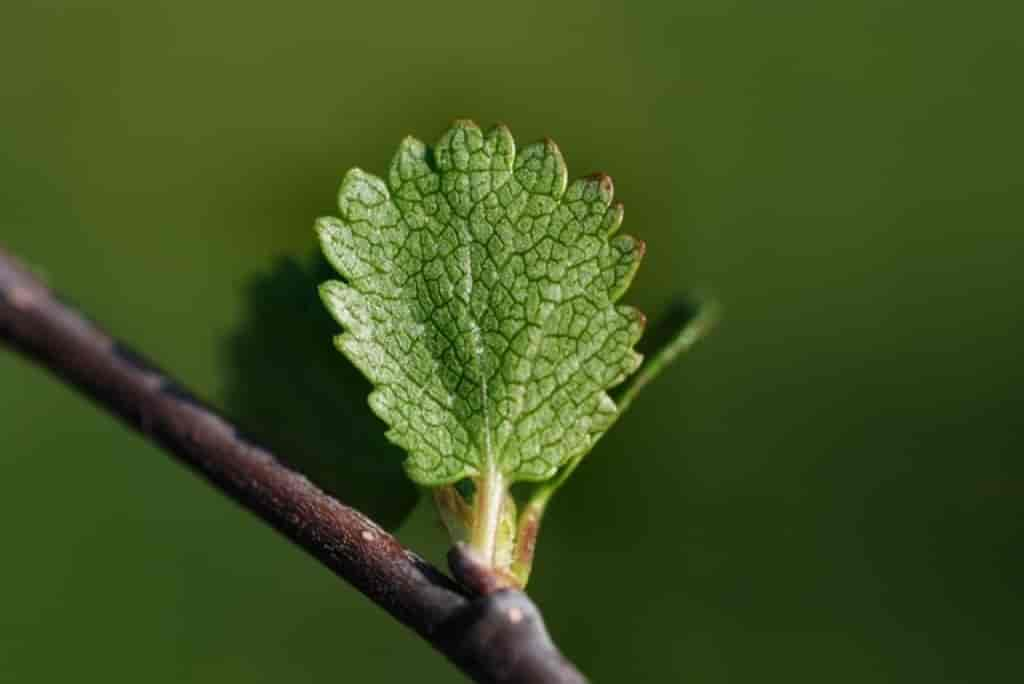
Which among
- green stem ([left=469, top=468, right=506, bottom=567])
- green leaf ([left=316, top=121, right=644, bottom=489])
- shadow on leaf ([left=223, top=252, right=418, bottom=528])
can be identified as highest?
green leaf ([left=316, top=121, right=644, bottom=489])

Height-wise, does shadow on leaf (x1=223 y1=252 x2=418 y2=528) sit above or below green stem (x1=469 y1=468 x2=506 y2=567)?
below

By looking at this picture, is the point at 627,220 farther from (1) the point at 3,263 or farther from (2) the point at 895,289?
(1) the point at 3,263

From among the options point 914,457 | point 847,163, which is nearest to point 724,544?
point 914,457

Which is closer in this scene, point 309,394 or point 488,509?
point 488,509

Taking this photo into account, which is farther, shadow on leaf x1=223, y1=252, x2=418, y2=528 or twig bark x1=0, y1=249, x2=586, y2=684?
shadow on leaf x1=223, y1=252, x2=418, y2=528
